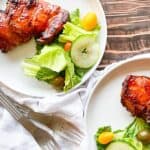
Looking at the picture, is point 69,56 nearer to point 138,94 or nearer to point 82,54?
point 82,54

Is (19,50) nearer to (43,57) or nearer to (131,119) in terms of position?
(43,57)

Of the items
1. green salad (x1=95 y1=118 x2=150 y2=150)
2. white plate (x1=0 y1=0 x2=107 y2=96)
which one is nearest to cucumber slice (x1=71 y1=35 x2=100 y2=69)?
white plate (x1=0 y1=0 x2=107 y2=96)

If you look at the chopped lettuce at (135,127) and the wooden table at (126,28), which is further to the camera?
the wooden table at (126,28)

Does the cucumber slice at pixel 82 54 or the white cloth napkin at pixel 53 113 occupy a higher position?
the cucumber slice at pixel 82 54

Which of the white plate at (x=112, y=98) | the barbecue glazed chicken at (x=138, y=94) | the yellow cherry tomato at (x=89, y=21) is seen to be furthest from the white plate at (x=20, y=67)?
the barbecue glazed chicken at (x=138, y=94)

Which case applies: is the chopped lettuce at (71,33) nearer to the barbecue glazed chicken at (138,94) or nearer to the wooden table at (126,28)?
the wooden table at (126,28)

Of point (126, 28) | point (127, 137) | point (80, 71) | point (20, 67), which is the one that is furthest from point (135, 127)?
point (20, 67)

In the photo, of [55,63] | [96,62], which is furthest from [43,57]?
[96,62]
